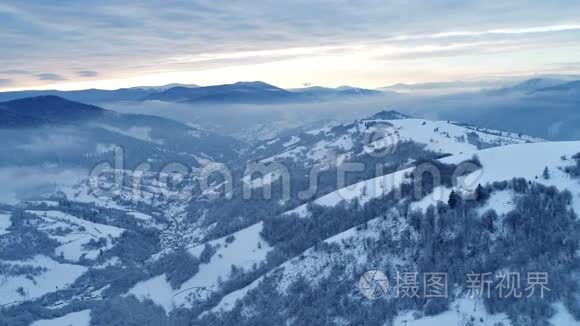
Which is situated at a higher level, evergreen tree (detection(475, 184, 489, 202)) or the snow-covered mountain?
evergreen tree (detection(475, 184, 489, 202))

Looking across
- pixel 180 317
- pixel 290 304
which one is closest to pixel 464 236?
pixel 290 304

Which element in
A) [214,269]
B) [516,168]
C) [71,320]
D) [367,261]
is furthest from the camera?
[214,269]

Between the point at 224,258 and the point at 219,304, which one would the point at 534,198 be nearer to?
the point at 219,304

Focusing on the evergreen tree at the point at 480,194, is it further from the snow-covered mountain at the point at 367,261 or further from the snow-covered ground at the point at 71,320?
the snow-covered ground at the point at 71,320

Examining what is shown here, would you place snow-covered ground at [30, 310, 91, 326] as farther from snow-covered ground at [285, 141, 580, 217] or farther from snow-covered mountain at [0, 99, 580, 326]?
snow-covered ground at [285, 141, 580, 217]

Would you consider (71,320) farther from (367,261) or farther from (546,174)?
(546,174)

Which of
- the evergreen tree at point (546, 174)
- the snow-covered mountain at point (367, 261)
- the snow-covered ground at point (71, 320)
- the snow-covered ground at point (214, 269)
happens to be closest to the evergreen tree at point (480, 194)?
the snow-covered mountain at point (367, 261)

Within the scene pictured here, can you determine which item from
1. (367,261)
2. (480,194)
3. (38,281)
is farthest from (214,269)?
(480,194)

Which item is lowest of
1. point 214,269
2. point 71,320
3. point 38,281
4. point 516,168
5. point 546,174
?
point 38,281

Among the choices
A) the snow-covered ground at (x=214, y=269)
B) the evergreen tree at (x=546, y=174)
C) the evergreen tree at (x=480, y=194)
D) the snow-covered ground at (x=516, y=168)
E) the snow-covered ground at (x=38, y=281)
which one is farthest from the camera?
the snow-covered ground at (x=38, y=281)

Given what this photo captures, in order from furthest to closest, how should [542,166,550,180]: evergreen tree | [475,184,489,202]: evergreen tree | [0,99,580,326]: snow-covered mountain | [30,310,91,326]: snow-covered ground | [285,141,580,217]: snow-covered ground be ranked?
[30,310,91,326]: snow-covered ground, [475,184,489,202]: evergreen tree, [542,166,550,180]: evergreen tree, [285,141,580,217]: snow-covered ground, [0,99,580,326]: snow-covered mountain

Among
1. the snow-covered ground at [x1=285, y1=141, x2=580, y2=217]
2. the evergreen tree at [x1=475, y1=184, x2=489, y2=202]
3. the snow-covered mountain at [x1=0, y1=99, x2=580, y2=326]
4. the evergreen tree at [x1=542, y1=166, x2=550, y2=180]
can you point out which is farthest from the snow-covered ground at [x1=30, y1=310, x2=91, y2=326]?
the evergreen tree at [x1=542, y1=166, x2=550, y2=180]

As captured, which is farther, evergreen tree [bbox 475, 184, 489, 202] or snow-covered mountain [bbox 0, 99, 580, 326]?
evergreen tree [bbox 475, 184, 489, 202]
